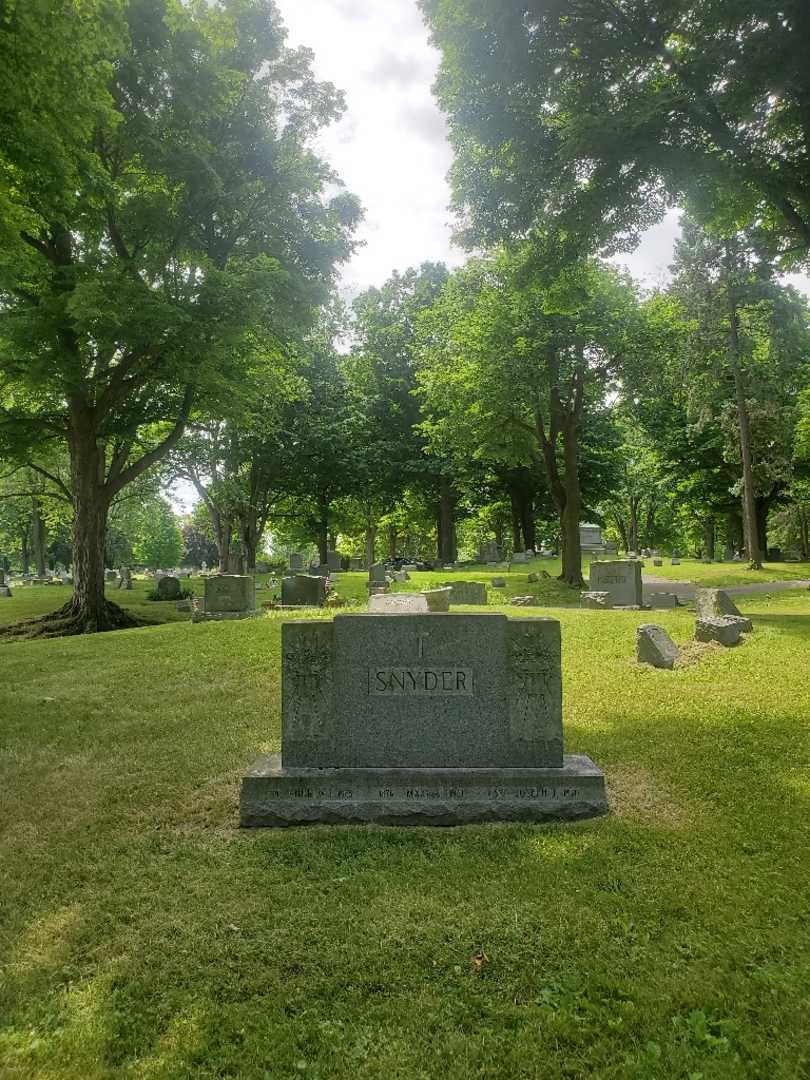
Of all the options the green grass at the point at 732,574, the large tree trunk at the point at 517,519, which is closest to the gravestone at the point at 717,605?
the green grass at the point at 732,574

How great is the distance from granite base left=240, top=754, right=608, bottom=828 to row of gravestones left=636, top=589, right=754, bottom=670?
176 inches

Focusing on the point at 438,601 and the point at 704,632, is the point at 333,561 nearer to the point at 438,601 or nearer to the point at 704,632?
the point at 438,601

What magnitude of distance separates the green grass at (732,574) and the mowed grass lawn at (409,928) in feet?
64.5

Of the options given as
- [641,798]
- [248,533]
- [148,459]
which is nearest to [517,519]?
[248,533]

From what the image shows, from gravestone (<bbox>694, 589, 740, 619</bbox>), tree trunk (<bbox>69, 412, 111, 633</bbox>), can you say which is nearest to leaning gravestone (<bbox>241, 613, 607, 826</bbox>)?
gravestone (<bbox>694, 589, 740, 619</bbox>)

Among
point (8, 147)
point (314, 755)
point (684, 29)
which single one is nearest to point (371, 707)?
point (314, 755)

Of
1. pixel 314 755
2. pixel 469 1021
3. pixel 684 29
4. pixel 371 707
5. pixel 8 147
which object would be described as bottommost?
pixel 469 1021

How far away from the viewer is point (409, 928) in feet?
11.3

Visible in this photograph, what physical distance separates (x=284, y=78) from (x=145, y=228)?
6.31m

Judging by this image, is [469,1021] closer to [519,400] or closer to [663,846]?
[663,846]

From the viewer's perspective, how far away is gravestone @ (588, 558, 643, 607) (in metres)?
16.9

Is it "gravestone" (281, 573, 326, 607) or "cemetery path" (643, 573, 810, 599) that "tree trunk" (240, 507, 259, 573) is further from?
"cemetery path" (643, 573, 810, 599)

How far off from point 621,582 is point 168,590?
17913 mm

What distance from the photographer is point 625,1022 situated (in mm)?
2803
